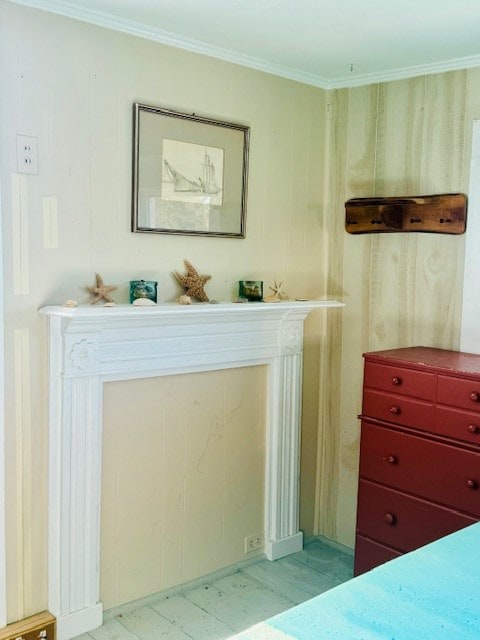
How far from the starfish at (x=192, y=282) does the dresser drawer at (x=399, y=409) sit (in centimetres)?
84

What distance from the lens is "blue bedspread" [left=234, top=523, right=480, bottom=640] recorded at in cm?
141

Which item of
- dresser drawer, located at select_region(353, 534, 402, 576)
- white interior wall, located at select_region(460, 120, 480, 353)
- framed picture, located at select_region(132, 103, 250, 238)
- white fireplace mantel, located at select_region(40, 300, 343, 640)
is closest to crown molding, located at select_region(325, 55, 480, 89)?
white interior wall, located at select_region(460, 120, 480, 353)

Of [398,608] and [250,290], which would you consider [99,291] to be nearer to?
[250,290]

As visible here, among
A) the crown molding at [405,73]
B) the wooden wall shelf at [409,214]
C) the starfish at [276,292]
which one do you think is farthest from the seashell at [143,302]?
the crown molding at [405,73]

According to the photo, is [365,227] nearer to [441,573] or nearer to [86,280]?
[86,280]

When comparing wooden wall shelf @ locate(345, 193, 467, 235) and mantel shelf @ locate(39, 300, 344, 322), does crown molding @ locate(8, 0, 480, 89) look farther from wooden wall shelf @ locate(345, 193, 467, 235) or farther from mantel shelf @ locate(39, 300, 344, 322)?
mantel shelf @ locate(39, 300, 344, 322)

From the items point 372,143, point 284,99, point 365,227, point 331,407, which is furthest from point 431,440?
point 284,99

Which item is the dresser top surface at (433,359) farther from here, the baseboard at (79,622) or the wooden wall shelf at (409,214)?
the baseboard at (79,622)

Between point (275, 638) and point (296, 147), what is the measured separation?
246 centimetres

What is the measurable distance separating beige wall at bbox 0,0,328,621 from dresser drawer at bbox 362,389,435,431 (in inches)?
29.6

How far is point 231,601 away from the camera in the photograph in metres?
3.02

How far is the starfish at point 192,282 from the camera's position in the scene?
294 centimetres

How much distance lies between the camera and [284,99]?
10.8 feet

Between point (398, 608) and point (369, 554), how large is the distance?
1.61 meters
